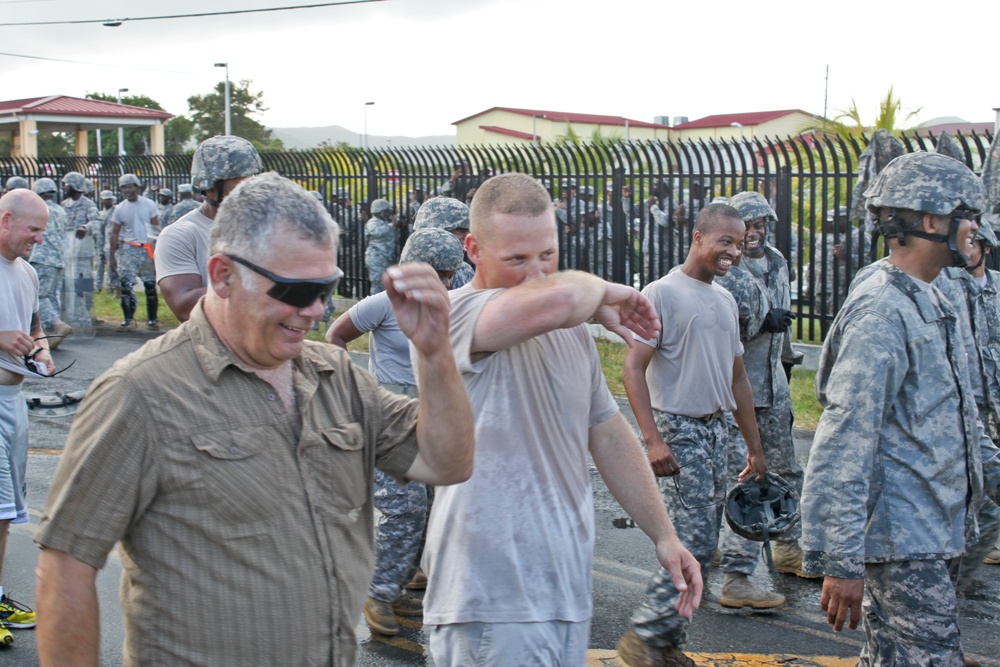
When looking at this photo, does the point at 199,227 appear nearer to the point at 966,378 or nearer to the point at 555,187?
the point at 966,378

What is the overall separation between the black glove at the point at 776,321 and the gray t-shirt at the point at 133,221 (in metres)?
13.2

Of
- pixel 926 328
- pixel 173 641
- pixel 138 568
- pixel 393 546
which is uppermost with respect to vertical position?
pixel 926 328

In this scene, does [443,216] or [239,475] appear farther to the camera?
[443,216]

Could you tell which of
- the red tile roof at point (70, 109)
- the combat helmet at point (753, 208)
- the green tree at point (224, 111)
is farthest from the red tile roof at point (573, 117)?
the combat helmet at point (753, 208)

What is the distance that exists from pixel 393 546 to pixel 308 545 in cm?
304

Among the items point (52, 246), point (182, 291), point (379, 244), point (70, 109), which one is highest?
point (70, 109)

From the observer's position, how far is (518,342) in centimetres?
291

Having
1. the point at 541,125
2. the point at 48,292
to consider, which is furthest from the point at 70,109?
the point at 541,125

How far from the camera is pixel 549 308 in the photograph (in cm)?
283

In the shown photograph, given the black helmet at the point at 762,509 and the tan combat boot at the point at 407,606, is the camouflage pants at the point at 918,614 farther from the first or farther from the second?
the tan combat boot at the point at 407,606

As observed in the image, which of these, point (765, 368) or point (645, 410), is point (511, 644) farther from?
point (765, 368)

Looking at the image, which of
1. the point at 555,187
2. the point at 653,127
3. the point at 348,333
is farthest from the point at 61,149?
the point at 348,333

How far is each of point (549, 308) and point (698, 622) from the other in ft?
10.4

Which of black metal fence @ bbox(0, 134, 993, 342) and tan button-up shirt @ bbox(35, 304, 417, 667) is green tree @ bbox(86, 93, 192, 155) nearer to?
black metal fence @ bbox(0, 134, 993, 342)
